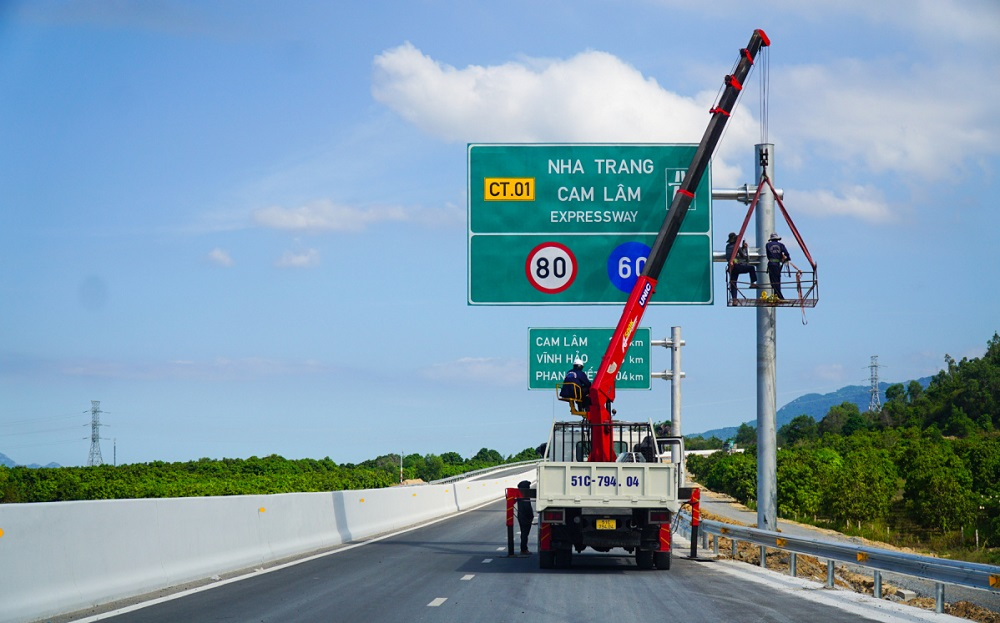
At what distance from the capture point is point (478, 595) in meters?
14.3

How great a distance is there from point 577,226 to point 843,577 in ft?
28.2

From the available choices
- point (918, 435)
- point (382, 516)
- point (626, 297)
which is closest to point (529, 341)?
point (382, 516)

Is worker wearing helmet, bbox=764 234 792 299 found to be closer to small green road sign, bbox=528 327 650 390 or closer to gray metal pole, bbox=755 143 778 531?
gray metal pole, bbox=755 143 778 531

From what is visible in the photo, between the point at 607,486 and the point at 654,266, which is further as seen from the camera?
the point at 654,266

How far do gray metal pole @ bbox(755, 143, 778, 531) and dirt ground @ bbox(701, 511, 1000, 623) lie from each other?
1.04m

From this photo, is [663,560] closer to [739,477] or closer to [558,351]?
[558,351]

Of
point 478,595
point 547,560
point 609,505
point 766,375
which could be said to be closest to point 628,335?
point 766,375

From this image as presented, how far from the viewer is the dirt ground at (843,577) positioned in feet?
45.4

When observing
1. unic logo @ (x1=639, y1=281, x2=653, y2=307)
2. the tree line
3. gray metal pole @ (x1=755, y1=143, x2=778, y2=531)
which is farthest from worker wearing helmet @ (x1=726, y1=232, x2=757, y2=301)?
the tree line

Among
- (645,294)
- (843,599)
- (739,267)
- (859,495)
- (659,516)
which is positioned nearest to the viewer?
(843,599)

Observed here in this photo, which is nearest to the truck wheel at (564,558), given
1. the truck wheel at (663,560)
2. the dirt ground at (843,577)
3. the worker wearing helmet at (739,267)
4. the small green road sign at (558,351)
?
the truck wheel at (663,560)

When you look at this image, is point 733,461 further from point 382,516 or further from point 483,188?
point 483,188

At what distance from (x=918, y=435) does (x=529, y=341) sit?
13699 cm

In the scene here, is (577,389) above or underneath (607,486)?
above
